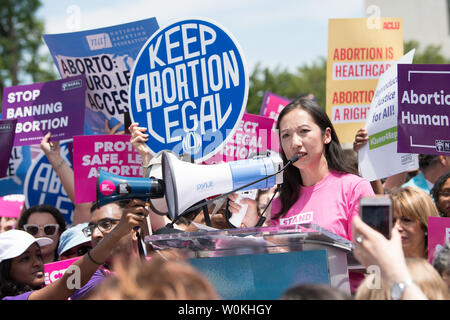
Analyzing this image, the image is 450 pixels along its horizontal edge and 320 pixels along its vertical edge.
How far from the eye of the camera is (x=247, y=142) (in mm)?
4094

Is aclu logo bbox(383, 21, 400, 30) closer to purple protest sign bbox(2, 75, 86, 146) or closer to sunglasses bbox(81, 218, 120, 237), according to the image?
purple protest sign bbox(2, 75, 86, 146)

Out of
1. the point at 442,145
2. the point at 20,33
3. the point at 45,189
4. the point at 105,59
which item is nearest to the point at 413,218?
the point at 442,145

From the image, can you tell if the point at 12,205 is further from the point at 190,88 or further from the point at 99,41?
the point at 190,88

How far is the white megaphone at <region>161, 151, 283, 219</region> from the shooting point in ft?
8.34

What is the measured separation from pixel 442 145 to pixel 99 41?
2.74m

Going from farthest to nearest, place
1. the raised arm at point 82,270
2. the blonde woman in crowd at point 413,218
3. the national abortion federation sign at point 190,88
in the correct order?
the blonde woman in crowd at point 413,218, the national abortion federation sign at point 190,88, the raised arm at point 82,270

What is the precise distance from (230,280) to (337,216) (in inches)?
40.8

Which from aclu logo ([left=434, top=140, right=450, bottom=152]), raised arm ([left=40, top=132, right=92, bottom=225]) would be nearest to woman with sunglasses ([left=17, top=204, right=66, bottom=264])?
raised arm ([left=40, top=132, right=92, bottom=225])

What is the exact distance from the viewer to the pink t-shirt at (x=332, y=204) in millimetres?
2863

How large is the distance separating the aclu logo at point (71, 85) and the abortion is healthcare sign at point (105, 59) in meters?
0.08

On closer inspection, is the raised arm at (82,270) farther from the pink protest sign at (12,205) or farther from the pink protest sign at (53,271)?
the pink protest sign at (12,205)

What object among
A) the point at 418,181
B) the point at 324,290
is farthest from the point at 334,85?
the point at 324,290

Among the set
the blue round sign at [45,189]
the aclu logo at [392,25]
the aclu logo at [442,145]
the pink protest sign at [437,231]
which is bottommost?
the pink protest sign at [437,231]

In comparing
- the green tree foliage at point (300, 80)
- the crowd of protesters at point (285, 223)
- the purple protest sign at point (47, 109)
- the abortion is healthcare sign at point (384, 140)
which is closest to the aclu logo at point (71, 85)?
the purple protest sign at point (47, 109)
